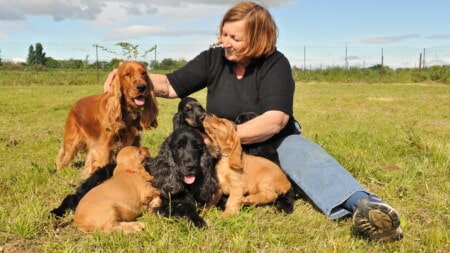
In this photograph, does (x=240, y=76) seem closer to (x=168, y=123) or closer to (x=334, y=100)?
(x=168, y=123)

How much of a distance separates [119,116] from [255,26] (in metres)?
1.72

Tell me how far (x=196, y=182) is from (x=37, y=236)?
1319mm

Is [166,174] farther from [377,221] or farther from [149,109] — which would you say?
[377,221]

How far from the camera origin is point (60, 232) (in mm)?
3357

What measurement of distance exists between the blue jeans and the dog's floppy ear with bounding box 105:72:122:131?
1.73 metres

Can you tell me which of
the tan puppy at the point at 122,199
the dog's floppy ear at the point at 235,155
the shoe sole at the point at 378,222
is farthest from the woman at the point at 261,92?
the tan puppy at the point at 122,199

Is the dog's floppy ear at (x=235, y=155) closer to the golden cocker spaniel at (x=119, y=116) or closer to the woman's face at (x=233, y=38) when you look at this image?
the woman's face at (x=233, y=38)

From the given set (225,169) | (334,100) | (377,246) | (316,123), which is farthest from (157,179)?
(334,100)

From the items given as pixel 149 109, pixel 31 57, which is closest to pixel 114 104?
pixel 149 109

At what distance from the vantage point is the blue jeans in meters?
3.55

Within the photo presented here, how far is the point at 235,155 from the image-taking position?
392cm

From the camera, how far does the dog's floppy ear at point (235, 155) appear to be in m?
3.90

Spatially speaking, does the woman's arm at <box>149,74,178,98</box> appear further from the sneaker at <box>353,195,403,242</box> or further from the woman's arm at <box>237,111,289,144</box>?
the sneaker at <box>353,195,403,242</box>

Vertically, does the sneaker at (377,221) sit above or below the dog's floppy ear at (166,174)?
below
